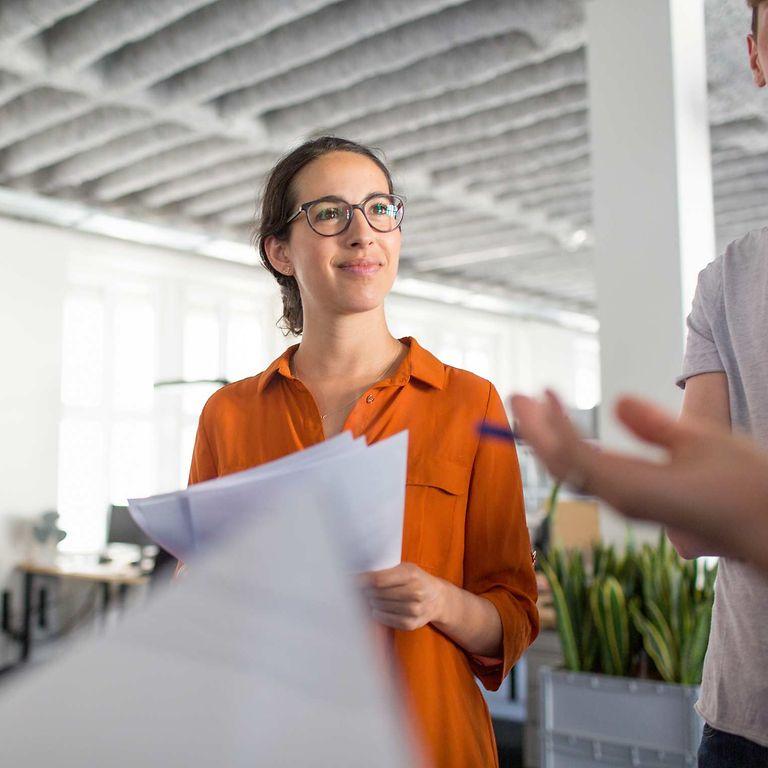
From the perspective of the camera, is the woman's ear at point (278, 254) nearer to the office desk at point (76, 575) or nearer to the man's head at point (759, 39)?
the man's head at point (759, 39)

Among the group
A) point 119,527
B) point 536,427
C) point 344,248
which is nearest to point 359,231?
point 344,248

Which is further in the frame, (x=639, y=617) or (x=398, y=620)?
(x=639, y=617)

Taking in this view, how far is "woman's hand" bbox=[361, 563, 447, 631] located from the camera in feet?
3.04

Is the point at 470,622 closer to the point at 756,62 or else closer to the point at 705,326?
the point at 705,326

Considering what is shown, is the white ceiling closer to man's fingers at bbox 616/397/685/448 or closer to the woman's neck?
the woman's neck

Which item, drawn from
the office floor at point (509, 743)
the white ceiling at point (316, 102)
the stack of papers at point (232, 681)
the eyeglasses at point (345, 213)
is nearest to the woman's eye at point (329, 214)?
the eyeglasses at point (345, 213)

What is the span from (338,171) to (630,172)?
8.57 ft

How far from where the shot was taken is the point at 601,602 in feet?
8.77

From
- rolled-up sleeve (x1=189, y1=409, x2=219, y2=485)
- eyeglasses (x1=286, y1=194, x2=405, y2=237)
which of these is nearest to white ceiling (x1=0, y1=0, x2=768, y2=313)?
eyeglasses (x1=286, y1=194, x2=405, y2=237)

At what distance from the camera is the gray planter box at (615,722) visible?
2.26 m

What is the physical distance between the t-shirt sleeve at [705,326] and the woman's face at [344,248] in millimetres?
441

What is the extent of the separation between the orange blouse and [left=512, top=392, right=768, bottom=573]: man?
28.7 inches

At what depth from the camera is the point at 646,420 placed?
0.44 metres

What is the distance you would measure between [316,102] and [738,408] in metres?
5.10
